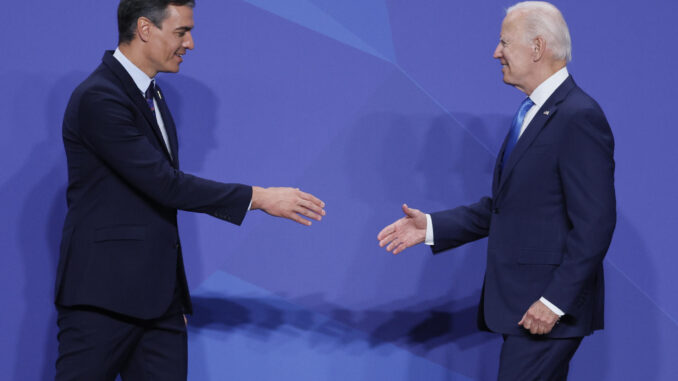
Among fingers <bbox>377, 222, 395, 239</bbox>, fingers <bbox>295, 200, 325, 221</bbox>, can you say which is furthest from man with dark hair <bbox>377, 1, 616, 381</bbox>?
fingers <bbox>295, 200, 325, 221</bbox>

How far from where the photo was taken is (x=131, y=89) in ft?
7.86

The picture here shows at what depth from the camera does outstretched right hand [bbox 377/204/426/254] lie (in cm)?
284

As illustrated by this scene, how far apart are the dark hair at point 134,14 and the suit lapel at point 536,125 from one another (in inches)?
44.6

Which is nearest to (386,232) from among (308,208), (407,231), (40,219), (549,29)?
(407,231)

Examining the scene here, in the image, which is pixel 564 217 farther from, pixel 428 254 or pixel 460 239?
pixel 428 254

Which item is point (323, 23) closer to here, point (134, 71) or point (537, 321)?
point (134, 71)

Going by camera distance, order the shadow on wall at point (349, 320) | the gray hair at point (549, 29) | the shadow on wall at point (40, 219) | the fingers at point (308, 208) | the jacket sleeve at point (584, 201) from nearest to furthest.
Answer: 1. the jacket sleeve at point (584, 201)
2. the gray hair at point (549, 29)
3. the fingers at point (308, 208)
4. the shadow on wall at point (40, 219)
5. the shadow on wall at point (349, 320)

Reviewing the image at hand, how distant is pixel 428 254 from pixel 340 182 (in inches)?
18.4

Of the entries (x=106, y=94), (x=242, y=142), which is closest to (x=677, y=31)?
(x=242, y=142)

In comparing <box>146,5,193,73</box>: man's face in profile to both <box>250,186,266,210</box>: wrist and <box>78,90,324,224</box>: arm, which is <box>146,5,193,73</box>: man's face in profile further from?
<box>250,186,266,210</box>: wrist

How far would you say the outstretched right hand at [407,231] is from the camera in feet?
9.30

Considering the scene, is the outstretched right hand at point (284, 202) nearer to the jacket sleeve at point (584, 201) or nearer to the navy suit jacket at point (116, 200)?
the navy suit jacket at point (116, 200)

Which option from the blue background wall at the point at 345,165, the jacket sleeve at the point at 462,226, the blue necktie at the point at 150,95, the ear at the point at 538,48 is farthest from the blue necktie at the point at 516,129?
the blue necktie at the point at 150,95

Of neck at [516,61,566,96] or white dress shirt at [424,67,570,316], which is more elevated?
neck at [516,61,566,96]
